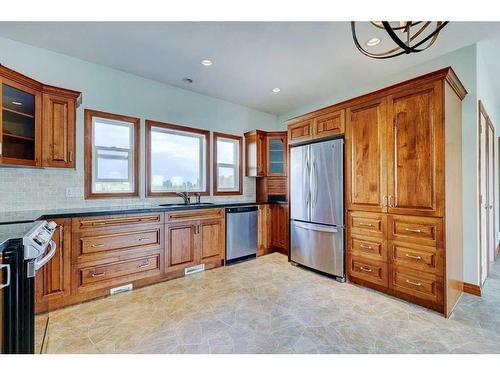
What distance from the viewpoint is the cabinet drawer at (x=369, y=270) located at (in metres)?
2.65

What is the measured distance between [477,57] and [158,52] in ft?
12.2

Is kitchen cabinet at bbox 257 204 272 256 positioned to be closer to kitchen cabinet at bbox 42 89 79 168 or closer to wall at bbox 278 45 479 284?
wall at bbox 278 45 479 284

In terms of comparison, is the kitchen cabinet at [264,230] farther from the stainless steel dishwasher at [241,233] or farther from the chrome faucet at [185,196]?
the chrome faucet at [185,196]

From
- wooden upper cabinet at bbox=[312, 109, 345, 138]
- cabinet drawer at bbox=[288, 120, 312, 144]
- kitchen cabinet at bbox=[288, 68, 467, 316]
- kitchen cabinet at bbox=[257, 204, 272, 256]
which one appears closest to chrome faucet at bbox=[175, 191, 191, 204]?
kitchen cabinet at bbox=[257, 204, 272, 256]

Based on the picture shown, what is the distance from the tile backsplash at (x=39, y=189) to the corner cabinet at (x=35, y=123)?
0.29m

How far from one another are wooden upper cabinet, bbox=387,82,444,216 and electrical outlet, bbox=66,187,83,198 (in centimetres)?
368

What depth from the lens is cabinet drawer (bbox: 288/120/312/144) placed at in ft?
11.2

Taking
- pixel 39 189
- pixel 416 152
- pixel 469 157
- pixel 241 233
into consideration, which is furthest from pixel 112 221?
pixel 469 157

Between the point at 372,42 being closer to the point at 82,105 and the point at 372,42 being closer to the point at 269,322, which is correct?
the point at 269,322

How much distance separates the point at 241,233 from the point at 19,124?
3.00 m

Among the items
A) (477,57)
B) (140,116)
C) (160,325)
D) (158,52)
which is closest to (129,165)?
(140,116)

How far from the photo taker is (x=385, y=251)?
2.62 meters

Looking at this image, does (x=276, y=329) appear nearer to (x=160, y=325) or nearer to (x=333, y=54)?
(x=160, y=325)

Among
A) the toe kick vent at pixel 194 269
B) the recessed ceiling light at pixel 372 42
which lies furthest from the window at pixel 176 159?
the recessed ceiling light at pixel 372 42
